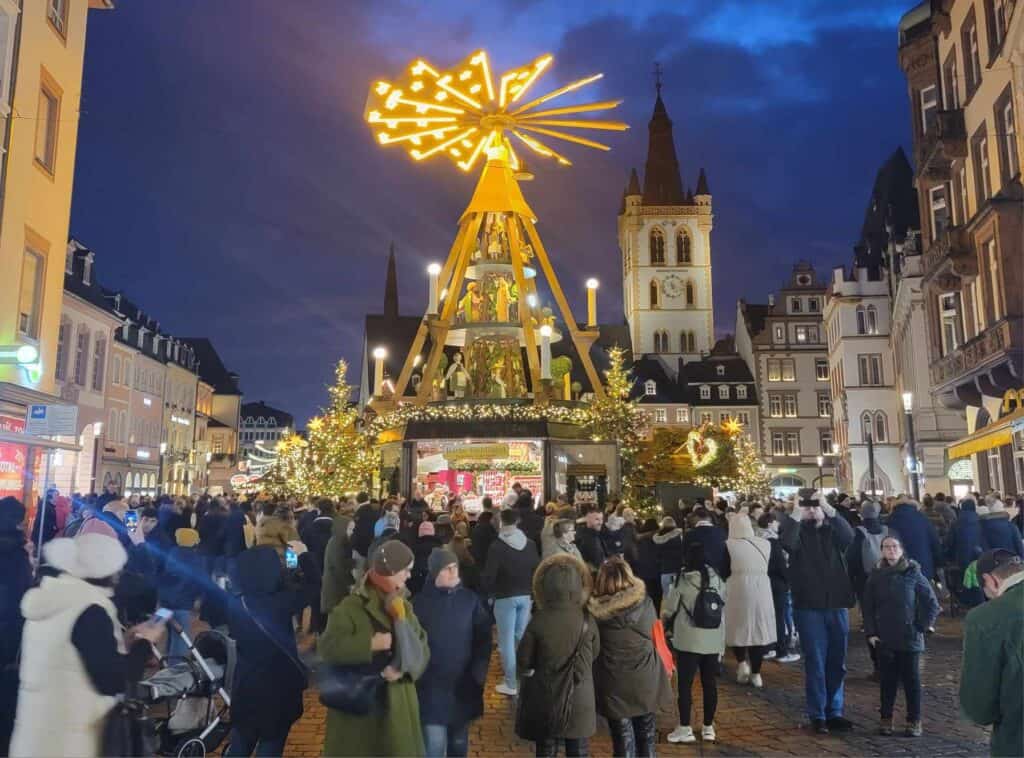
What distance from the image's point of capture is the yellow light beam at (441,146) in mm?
23703

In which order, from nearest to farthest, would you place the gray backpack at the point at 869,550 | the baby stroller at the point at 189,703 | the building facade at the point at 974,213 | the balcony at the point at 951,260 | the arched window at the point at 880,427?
the baby stroller at the point at 189,703 < the gray backpack at the point at 869,550 < the building facade at the point at 974,213 < the balcony at the point at 951,260 < the arched window at the point at 880,427

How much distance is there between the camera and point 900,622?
7.02 m

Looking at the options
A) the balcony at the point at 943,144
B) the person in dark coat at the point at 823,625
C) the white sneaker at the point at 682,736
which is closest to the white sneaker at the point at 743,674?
the person in dark coat at the point at 823,625

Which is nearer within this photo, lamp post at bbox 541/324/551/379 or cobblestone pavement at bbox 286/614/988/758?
cobblestone pavement at bbox 286/614/988/758

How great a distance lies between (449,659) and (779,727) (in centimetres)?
396

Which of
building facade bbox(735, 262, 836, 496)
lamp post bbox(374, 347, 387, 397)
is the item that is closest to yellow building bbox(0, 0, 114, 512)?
lamp post bbox(374, 347, 387, 397)

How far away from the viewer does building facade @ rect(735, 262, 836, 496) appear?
62500mm

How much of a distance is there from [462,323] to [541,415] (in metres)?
3.62

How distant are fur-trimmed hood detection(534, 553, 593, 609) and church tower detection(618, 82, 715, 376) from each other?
244 feet

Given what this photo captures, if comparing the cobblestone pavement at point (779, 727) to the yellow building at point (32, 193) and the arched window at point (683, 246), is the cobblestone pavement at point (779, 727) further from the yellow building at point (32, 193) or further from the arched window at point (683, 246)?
the arched window at point (683, 246)

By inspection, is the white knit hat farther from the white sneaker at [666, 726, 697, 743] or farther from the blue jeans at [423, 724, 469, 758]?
the white sneaker at [666, 726, 697, 743]

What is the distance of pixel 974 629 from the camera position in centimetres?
386

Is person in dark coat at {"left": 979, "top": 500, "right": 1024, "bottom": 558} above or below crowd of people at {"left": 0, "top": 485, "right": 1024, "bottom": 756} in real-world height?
above

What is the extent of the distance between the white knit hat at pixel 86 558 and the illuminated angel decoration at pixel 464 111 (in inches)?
812
